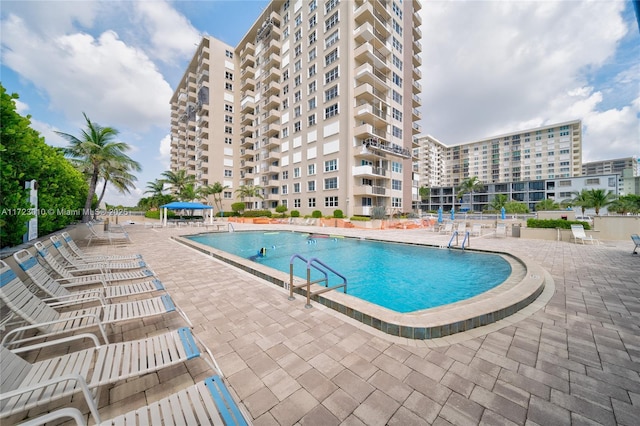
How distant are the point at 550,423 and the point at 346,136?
30035 mm

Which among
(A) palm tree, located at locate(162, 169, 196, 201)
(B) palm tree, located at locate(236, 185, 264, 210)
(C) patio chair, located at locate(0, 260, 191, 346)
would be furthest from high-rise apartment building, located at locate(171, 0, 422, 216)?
(C) patio chair, located at locate(0, 260, 191, 346)

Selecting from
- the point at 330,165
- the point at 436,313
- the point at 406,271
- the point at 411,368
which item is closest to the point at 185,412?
the point at 411,368

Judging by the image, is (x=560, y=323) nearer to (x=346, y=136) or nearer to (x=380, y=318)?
(x=380, y=318)

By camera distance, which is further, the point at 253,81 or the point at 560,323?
the point at 253,81

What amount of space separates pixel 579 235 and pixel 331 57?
31.6m

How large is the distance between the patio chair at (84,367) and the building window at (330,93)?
32996mm

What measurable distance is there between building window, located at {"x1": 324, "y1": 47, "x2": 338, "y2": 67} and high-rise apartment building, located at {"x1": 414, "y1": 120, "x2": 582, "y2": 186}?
35340 mm

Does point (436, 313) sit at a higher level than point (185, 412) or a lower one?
lower

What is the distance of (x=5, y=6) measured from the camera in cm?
578

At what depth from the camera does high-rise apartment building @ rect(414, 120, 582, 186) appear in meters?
71.5

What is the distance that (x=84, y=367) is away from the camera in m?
2.13

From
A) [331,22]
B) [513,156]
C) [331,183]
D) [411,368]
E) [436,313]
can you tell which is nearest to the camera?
[411,368]

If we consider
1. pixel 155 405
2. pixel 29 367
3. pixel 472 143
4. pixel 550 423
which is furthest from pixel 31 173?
pixel 472 143

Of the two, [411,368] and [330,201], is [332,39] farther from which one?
[411,368]
